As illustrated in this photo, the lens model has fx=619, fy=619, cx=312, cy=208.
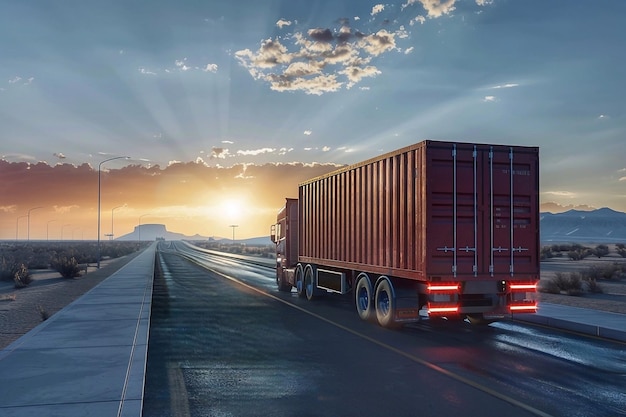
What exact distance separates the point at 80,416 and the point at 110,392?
1.06 m

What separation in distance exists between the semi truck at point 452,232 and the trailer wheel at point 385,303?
2 centimetres

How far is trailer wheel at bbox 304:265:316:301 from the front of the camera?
68.5ft

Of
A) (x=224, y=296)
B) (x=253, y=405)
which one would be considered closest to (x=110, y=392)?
(x=253, y=405)

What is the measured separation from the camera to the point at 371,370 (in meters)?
9.70

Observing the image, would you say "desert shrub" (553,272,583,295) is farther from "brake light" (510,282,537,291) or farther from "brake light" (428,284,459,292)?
"brake light" (428,284,459,292)

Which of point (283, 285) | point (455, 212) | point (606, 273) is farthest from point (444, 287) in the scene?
point (606, 273)

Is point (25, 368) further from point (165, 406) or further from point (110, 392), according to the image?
point (165, 406)

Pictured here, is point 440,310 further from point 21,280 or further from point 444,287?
point 21,280

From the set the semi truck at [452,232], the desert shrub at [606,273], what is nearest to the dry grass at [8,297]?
the semi truck at [452,232]

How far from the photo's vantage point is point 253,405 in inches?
303

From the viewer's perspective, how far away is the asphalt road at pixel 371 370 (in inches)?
301

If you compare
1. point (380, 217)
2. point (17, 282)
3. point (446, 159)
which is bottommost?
point (17, 282)

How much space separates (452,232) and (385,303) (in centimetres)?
258

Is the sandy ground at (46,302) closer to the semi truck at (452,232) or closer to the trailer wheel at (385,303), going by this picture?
the semi truck at (452,232)
